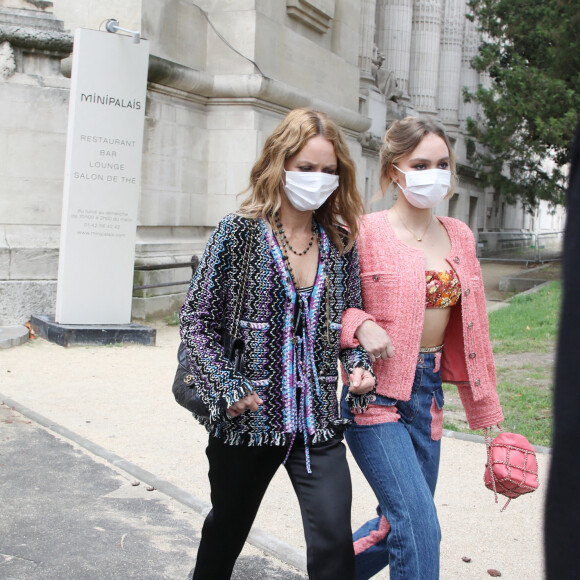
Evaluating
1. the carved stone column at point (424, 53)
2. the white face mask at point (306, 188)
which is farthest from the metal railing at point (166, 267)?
the carved stone column at point (424, 53)

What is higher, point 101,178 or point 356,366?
point 101,178

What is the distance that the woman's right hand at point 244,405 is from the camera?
270 centimetres

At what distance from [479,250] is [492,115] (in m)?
10.8

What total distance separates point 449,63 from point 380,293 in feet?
98.9

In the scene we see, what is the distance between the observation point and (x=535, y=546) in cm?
433

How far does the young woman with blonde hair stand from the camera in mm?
2889

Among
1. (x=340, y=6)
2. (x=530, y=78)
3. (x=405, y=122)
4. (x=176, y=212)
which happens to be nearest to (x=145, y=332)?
(x=176, y=212)

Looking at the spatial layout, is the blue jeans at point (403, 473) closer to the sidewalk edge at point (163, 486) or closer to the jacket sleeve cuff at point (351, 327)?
the jacket sleeve cuff at point (351, 327)

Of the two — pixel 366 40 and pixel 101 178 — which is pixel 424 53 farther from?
pixel 101 178

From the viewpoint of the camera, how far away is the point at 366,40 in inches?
888

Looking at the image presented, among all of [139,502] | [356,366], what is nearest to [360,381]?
[356,366]

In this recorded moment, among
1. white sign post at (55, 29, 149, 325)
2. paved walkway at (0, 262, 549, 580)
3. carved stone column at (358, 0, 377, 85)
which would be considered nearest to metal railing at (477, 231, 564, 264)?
carved stone column at (358, 0, 377, 85)

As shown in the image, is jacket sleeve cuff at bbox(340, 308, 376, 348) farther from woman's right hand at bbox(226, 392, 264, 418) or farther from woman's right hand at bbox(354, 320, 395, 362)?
woman's right hand at bbox(226, 392, 264, 418)

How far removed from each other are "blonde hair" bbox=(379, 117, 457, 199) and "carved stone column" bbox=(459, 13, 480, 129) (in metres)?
30.9
